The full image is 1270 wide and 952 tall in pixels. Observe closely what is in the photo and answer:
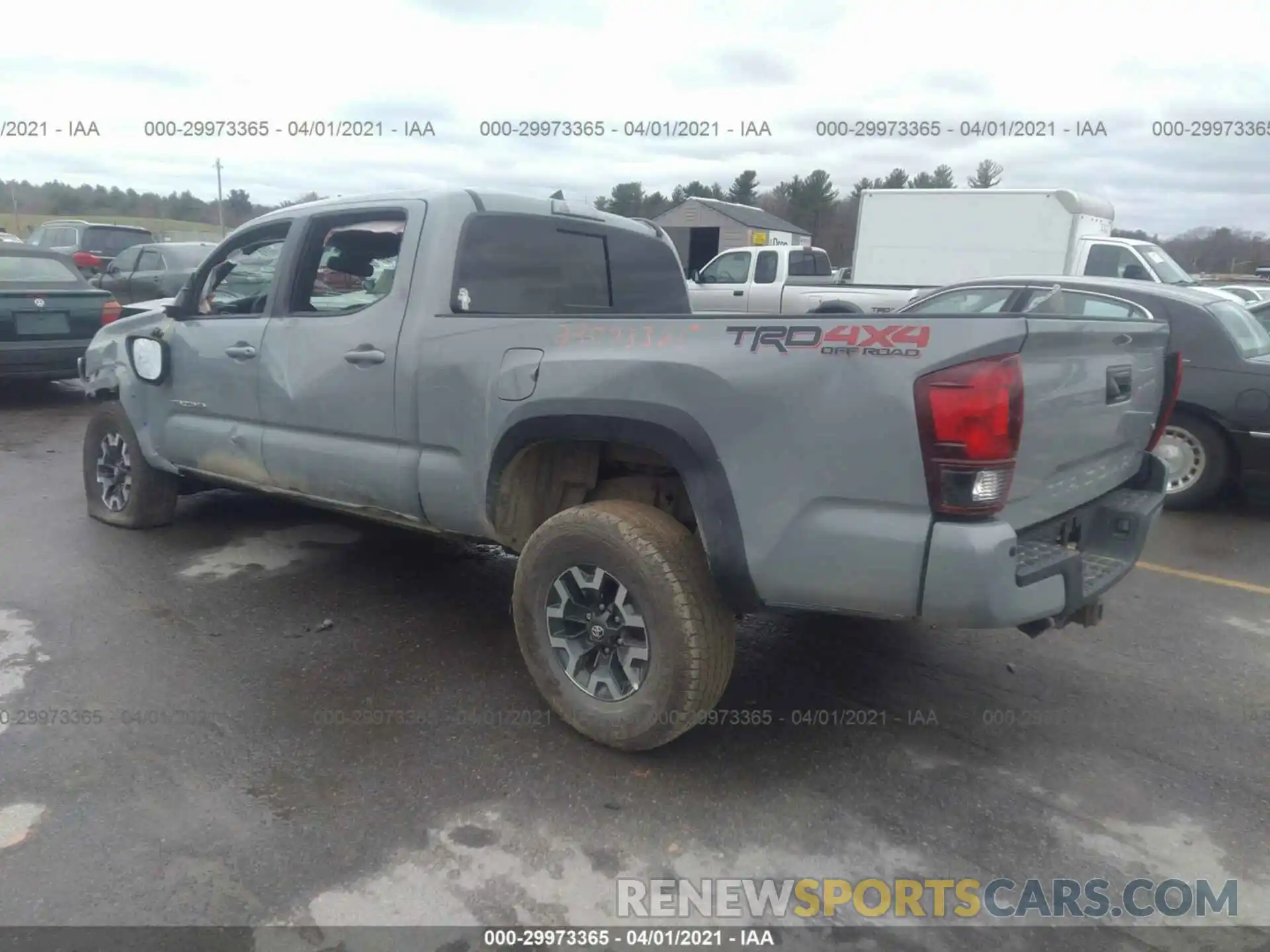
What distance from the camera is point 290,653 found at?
4078 millimetres

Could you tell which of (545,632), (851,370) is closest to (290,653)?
(545,632)

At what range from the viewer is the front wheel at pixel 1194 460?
6.57 meters

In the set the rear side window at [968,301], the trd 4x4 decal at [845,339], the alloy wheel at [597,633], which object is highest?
the rear side window at [968,301]

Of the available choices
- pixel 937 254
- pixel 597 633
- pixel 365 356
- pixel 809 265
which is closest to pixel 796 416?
pixel 597 633

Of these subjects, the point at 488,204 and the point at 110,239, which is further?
the point at 110,239

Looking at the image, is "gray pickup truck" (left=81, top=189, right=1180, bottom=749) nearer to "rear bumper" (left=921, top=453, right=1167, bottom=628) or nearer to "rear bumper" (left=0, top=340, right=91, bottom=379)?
"rear bumper" (left=921, top=453, right=1167, bottom=628)

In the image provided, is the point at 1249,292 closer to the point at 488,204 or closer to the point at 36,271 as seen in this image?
the point at 488,204

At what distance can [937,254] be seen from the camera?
16.8 m

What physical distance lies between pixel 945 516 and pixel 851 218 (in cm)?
4342

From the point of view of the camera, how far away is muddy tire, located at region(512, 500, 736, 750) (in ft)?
9.91

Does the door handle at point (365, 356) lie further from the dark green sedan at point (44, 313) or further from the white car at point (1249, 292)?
the white car at point (1249, 292)

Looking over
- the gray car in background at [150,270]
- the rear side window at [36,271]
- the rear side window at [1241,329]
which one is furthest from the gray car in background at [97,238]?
the rear side window at [1241,329]

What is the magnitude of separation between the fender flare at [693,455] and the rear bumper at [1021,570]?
580mm

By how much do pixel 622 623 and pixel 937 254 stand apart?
15296 millimetres
